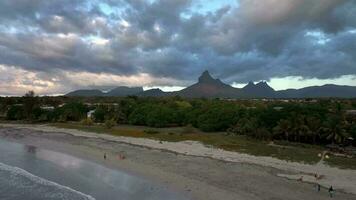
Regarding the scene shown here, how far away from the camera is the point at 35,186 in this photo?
3719cm

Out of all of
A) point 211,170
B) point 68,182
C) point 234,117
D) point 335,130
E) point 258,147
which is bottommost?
point 68,182

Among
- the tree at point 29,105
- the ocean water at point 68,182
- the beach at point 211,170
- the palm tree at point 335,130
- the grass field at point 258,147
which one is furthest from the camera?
the tree at point 29,105

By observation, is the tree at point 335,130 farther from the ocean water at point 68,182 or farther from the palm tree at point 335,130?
the ocean water at point 68,182

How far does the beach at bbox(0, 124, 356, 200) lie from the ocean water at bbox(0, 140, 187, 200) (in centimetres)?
199

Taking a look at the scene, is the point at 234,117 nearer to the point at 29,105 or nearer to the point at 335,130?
the point at 335,130

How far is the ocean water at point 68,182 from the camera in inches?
1324

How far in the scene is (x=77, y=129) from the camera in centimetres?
9681

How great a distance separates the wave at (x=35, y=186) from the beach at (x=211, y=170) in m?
8.16

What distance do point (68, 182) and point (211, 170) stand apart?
1428 cm

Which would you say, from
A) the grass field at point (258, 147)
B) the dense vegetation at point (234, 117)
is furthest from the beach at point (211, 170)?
the dense vegetation at point (234, 117)

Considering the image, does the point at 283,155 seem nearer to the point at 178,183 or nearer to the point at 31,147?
the point at 178,183

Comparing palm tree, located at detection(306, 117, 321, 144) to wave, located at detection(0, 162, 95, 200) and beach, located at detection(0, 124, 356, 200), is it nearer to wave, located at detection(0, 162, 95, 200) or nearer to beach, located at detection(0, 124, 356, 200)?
beach, located at detection(0, 124, 356, 200)

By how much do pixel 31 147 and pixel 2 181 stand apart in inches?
1142

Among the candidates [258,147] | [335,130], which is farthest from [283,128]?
[258,147]
